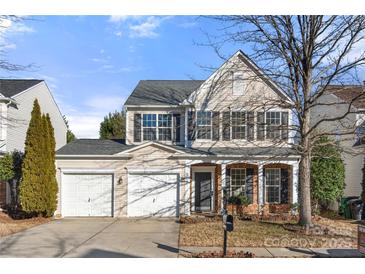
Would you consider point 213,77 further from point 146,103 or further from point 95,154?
point 95,154

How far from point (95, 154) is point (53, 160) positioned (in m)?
2.08

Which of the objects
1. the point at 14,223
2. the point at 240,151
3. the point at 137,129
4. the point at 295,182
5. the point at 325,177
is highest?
the point at 137,129

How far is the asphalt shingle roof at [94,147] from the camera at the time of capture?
58.4ft

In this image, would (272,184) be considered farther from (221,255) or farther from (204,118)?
(221,255)

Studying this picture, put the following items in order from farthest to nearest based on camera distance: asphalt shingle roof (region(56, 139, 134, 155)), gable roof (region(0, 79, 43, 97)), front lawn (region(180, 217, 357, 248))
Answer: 1. gable roof (region(0, 79, 43, 97))
2. asphalt shingle roof (region(56, 139, 134, 155))
3. front lawn (region(180, 217, 357, 248))

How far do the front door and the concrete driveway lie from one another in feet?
11.2

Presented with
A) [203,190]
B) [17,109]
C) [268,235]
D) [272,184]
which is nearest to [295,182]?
[272,184]

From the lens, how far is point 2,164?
16.9 metres

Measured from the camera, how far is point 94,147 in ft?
61.4

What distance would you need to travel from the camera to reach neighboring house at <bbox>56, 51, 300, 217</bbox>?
17359mm

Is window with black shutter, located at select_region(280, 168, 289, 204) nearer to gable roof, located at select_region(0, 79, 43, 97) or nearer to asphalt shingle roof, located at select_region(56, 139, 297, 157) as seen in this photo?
asphalt shingle roof, located at select_region(56, 139, 297, 157)

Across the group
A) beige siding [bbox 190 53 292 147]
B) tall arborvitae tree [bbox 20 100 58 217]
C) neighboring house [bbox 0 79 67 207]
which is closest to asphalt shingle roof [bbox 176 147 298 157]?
beige siding [bbox 190 53 292 147]

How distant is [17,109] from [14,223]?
8.23 metres

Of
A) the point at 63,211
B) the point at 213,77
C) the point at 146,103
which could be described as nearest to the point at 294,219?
the point at 213,77
